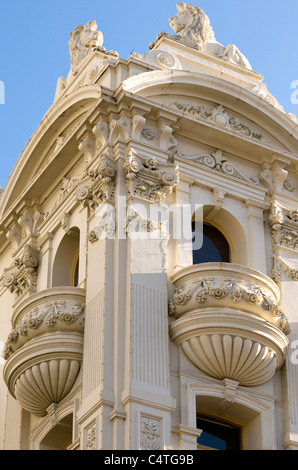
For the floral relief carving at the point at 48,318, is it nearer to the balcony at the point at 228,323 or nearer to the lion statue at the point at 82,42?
the balcony at the point at 228,323

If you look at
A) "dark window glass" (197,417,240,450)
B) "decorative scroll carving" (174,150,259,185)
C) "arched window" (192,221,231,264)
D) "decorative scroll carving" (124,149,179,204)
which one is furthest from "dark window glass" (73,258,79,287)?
"dark window glass" (197,417,240,450)

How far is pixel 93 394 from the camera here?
27656 mm

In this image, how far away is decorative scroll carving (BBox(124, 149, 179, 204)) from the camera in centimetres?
3070

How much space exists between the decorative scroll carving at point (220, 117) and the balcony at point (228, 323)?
196 inches

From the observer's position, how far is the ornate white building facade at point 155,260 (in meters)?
28.3

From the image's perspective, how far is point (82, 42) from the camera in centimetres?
3675

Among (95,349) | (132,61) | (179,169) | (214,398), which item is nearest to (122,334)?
(95,349)

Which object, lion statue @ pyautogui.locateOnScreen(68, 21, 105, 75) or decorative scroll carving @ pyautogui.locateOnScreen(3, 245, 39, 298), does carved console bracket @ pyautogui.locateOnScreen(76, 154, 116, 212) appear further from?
lion statue @ pyautogui.locateOnScreen(68, 21, 105, 75)

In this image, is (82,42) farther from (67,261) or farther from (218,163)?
(67,261)

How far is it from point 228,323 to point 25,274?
7.08 m

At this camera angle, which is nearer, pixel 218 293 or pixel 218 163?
pixel 218 293

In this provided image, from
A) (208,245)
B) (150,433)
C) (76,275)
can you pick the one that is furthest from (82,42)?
(150,433)

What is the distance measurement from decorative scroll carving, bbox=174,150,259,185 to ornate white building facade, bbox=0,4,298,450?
4 centimetres
